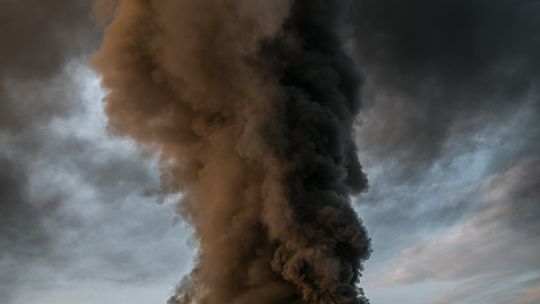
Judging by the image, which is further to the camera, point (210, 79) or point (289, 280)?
point (210, 79)

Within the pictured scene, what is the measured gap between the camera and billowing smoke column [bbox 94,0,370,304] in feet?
91.6

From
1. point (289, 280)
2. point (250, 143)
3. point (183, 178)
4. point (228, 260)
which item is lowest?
point (289, 280)

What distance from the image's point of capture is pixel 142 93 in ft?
122

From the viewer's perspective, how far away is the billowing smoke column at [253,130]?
2792cm

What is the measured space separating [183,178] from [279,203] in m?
10.9

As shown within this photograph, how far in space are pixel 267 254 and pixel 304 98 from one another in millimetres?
9142

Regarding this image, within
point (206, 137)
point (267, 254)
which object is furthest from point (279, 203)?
point (206, 137)

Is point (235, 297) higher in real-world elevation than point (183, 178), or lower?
lower

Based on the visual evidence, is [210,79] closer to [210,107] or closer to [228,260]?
[210,107]

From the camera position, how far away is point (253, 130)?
2981cm

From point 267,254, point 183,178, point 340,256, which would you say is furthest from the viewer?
point 183,178

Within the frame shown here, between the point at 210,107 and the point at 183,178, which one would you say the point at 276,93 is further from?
the point at 183,178

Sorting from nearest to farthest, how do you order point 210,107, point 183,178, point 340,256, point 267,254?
point 340,256, point 267,254, point 210,107, point 183,178

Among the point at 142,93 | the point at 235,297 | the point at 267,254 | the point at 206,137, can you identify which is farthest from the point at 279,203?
the point at 142,93
